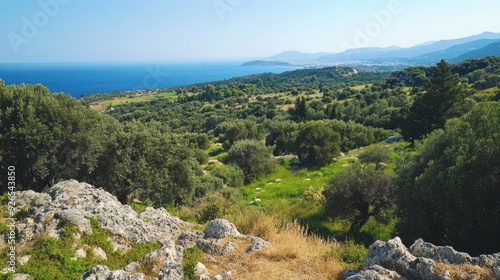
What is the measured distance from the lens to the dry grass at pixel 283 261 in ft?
25.9

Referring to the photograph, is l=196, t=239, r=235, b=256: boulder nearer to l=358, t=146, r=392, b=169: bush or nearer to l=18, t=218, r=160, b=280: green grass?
l=18, t=218, r=160, b=280: green grass

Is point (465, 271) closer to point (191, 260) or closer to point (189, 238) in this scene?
point (191, 260)

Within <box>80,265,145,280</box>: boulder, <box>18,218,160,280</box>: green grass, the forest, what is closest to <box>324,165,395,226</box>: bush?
the forest

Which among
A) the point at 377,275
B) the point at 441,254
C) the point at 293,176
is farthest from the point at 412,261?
the point at 293,176

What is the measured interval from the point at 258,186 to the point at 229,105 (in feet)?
327

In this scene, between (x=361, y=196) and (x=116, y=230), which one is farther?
(x=361, y=196)

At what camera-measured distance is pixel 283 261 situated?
856 centimetres

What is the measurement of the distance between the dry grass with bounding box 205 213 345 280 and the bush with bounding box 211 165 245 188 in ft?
68.4

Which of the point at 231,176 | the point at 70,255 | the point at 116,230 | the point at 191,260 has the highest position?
the point at 70,255

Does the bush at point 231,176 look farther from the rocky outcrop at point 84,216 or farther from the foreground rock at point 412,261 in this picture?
the foreground rock at point 412,261

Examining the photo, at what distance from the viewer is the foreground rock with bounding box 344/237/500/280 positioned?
6.54 metres

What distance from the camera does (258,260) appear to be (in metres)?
8.52

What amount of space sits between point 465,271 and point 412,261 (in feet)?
3.37

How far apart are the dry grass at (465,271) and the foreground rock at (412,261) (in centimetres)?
4
